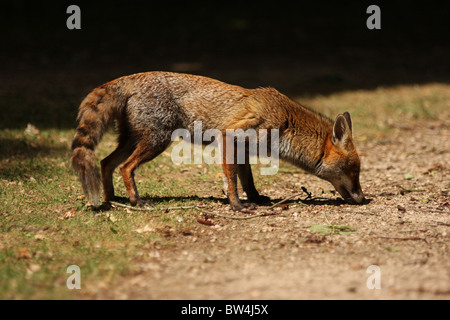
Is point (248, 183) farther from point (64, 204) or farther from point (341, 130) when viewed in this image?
point (64, 204)

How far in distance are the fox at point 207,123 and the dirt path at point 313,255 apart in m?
0.53

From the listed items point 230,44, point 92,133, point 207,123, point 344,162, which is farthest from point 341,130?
point 230,44

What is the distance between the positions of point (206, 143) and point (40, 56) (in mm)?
9111

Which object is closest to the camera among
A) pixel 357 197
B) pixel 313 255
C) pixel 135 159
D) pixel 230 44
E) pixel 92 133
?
pixel 313 255

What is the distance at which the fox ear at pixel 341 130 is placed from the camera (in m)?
6.31

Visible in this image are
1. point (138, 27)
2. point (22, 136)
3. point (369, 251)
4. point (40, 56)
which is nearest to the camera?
point (369, 251)

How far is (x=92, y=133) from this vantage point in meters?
5.74

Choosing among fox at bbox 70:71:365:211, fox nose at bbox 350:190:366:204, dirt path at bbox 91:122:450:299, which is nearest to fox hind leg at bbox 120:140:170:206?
fox at bbox 70:71:365:211

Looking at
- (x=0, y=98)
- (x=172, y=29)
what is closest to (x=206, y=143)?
(x=0, y=98)

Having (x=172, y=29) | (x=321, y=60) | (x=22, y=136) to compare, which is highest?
(x=172, y=29)

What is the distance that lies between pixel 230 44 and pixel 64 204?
10.8 metres
